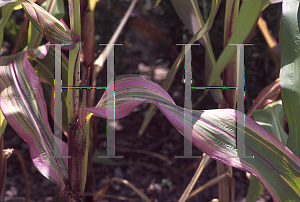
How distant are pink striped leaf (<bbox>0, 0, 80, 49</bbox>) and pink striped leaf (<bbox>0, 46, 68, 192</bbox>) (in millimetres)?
93

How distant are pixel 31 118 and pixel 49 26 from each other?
0.48 ft

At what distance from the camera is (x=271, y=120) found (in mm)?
553

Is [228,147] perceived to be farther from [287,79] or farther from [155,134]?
[155,134]

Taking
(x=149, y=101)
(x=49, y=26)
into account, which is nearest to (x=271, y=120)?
(x=149, y=101)

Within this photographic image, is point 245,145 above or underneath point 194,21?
underneath

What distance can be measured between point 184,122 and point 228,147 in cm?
7

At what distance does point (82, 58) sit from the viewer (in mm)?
665

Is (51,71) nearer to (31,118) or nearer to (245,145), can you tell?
(31,118)

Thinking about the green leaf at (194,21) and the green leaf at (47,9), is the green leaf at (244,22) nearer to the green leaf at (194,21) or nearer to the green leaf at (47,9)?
the green leaf at (194,21)

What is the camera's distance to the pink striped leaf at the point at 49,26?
0.42 m

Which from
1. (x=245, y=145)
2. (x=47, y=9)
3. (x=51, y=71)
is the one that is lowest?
(x=245, y=145)

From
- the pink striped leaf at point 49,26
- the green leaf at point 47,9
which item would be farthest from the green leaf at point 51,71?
the pink striped leaf at point 49,26

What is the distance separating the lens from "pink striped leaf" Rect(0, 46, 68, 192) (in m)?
0.43

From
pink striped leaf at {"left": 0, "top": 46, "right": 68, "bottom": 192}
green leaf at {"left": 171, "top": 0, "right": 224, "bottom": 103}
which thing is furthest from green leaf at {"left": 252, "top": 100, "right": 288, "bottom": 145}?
pink striped leaf at {"left": 0, "top": 46, "right": 68, "bottom": 192}
